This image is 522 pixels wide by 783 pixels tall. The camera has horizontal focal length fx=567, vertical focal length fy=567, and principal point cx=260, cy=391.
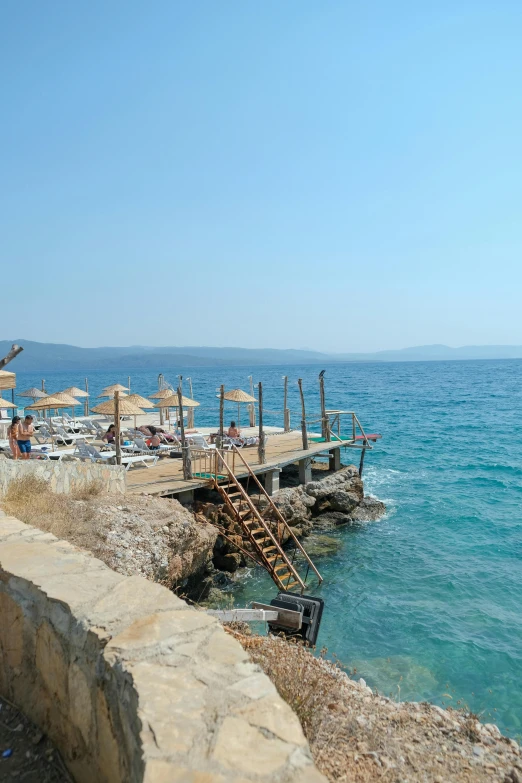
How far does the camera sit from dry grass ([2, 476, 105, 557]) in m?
7.00

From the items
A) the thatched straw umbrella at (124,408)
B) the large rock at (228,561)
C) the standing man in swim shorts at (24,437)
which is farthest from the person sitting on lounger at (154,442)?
the large rock at (228,561)

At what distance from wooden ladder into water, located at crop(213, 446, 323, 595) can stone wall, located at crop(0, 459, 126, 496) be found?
2.85 meters

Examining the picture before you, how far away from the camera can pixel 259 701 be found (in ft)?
7.35

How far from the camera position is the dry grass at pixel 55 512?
7000 mm

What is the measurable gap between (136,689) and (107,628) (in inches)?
20.3

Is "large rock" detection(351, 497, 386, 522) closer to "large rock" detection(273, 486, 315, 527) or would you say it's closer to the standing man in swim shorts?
"large rock" detection(273, 486, 315, 527)

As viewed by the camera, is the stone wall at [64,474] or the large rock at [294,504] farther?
the large rock at [294,504]

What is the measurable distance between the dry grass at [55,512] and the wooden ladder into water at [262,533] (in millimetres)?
4278

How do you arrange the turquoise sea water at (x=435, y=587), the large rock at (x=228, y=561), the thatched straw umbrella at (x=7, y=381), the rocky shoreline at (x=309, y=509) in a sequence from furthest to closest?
the rocky shoreline at (x=309, y=509) → the large rock at (x=228, y=561) → the thatched straw umbrella at (x=7, y=381) → the turquoise sea water at (x=435, y=587)

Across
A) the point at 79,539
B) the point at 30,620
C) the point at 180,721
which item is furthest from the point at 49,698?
the point at 79,539

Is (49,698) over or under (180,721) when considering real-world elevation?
under

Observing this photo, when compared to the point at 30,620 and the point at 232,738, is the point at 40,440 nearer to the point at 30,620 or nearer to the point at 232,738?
the point at 30,620

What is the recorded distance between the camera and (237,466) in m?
16.2

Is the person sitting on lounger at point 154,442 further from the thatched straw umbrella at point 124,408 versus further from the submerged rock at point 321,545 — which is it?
the submerged rock at point 321,545
